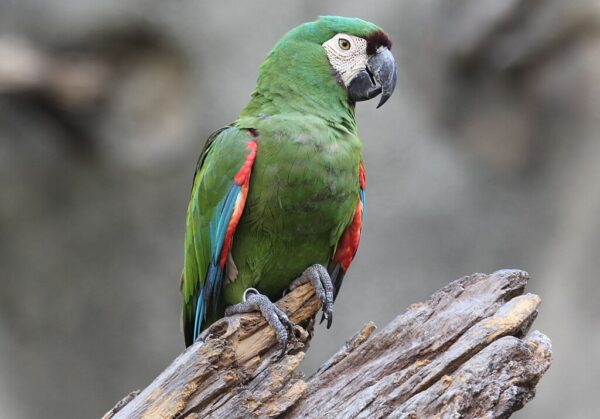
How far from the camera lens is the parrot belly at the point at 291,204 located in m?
2.49

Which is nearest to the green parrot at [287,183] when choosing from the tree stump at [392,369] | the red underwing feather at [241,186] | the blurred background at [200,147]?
the red underwing feather at [241,186]

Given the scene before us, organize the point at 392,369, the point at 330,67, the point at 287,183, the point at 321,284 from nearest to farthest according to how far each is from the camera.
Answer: the point at 392,369, the point at 287,183, the point at 321,284, the point at 330,67

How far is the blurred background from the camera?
14.3 feet

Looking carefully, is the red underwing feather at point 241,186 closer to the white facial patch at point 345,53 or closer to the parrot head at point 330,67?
the parrot head at point 330,67

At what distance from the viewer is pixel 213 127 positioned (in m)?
4.45

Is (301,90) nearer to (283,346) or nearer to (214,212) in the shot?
(214,212)

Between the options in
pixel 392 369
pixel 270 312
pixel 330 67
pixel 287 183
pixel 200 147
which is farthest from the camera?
pixel 200 147

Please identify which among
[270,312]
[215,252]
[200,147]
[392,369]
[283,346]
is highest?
[200,147]

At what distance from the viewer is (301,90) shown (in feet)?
8.78

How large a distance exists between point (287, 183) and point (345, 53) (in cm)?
59

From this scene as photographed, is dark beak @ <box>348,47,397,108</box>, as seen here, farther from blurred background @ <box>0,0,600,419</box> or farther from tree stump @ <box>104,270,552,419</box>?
blurred background @ <box>0,0,600,419</box>

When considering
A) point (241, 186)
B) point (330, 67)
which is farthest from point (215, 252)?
point (330, 67)

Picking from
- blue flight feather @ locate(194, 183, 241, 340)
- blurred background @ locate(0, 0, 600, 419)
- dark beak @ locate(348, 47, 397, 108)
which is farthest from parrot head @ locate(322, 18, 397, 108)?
blurred background @ locate(0, 0, 600, 419)

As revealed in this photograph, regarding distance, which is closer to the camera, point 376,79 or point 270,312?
point 270,312
